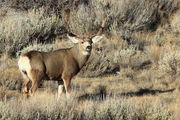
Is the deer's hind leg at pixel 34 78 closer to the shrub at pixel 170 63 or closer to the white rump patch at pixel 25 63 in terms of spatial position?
the white rump patch at pixel 25 63

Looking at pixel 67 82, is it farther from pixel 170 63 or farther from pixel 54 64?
pixel 170 63

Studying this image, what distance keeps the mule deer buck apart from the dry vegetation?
0.33 m

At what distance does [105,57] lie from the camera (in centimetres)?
1545

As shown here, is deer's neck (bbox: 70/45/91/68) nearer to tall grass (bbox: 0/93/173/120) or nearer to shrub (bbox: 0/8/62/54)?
tall grass (bbox: 0/93/173/120)

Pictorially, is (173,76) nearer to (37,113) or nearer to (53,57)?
(53,57)

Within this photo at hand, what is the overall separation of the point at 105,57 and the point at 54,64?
4.75 m

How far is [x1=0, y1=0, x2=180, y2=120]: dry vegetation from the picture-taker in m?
9.42

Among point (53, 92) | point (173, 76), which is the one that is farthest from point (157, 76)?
point (53, 92)

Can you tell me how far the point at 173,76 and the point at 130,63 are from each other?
1500 mm

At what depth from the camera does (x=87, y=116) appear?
916 cm

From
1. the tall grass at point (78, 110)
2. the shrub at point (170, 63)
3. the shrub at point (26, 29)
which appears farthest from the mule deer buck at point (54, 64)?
the shrub at point (26, 29)

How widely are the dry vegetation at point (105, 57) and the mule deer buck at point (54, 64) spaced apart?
0.33 metres

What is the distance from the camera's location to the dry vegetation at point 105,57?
9.42m

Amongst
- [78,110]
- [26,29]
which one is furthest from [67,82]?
[26,29]
